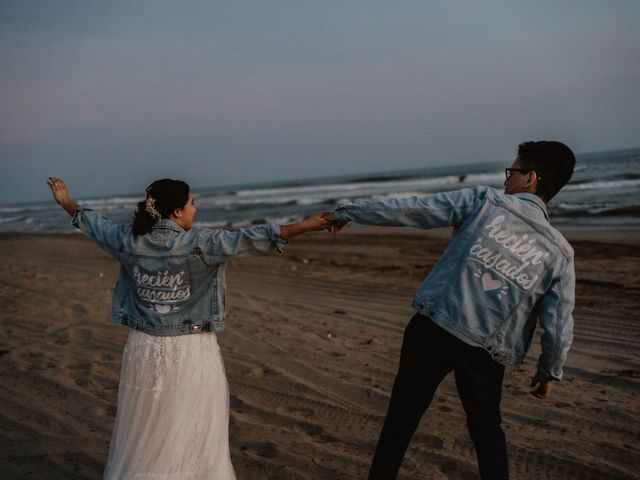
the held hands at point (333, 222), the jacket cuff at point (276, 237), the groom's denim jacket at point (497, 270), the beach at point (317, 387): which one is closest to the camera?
the groom's denim jacket at point (497, 270)

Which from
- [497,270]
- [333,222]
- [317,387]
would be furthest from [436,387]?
[317,387]

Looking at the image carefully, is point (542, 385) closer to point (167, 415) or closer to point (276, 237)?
point (276, 237)

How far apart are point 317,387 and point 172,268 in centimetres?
243

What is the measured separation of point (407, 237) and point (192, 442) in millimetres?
11887

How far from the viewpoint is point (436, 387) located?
2.64 m

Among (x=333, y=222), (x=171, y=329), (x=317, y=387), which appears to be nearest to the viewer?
(x=171, y=329)

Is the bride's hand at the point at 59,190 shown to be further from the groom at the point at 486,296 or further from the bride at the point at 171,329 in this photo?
the groom at the point at 486,296

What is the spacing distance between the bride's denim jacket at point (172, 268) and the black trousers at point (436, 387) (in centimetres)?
81

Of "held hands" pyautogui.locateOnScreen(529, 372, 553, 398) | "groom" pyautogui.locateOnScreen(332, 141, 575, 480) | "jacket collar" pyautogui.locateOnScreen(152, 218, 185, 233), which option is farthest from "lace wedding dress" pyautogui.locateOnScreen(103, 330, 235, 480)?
"held hands" pyautogui.locateOnScreen(529, 372, 553, 398)

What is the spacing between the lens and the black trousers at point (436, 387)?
2.58 meters

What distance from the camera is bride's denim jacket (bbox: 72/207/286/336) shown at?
2.61 meters

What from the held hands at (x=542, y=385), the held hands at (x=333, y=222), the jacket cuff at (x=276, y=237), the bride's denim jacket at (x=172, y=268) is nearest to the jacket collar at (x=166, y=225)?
the bride's denim jacket at (x=172, y=268)

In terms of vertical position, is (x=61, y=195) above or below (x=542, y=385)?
above

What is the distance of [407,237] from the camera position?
561 inches
